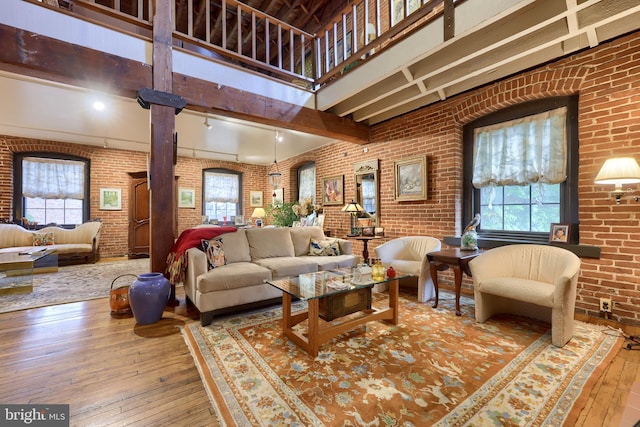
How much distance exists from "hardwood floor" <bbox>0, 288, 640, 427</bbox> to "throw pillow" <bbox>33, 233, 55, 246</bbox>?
334cm

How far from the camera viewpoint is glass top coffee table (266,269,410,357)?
210cm

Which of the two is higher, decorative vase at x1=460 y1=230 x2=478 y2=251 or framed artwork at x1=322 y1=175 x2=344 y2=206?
framed artwork at x1=322 y1=175 x2=344 y2=206

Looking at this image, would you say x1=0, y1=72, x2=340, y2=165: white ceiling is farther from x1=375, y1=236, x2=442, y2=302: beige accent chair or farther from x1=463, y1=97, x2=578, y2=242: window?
x1=463, y1=97, x2=578, y2=242: window

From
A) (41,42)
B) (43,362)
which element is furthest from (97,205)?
(43,362)

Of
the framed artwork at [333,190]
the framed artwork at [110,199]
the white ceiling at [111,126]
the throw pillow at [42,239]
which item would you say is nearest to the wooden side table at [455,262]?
the framed artwork at [333,190]

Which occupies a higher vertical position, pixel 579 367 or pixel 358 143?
pixel 358 143

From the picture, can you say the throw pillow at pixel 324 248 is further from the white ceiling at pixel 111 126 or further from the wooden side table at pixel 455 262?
the white ceiling at pixel 111 126

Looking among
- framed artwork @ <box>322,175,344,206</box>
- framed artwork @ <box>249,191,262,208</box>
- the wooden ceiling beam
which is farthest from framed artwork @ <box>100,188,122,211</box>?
framed artwork @ <box>322,175,344,206</box>

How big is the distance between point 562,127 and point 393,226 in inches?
98.1

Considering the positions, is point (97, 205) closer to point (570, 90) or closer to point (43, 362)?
point (43, 362)

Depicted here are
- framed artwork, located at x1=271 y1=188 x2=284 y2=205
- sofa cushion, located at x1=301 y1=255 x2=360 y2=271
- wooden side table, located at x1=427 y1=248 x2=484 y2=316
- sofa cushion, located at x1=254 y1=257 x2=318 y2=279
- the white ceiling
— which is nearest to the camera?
wooden side table, located at x1=427 y1=248 x2=484 y2=316

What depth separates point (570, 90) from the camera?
2.88m

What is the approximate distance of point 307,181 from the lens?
23.2ft

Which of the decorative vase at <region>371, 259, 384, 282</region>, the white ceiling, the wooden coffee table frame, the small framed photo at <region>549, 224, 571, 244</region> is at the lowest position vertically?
the wooden coffee table frame
